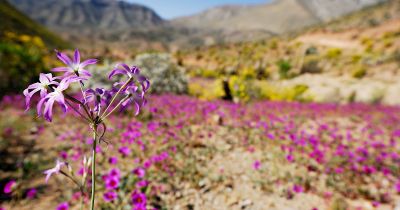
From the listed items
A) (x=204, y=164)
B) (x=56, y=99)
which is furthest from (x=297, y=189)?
(x=56, y=99)

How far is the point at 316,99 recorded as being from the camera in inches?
499

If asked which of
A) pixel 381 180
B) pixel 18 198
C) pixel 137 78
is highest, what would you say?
pixel 137 78

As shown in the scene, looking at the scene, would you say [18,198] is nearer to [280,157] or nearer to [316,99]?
[280,157]

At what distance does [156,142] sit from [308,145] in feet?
9.76

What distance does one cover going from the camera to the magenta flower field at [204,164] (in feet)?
11.3

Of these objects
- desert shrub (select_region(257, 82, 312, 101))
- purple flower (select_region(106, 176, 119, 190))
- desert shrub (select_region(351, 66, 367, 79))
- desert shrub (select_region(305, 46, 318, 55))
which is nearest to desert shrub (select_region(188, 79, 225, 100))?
desert shrub (select_region(257, 82, 312, 101))

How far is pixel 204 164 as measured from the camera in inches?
179

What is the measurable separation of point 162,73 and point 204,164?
739 centimetres

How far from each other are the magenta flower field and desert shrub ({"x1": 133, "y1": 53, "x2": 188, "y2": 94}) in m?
4.00

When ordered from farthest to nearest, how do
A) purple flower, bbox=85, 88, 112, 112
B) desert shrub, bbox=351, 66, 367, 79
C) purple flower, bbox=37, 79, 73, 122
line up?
desert shrub, bbox=351, 66, 367, 79 < purple flower, bbox=85, 88, 112, 112 < purple flower, bbox=37, 79, 73, 122

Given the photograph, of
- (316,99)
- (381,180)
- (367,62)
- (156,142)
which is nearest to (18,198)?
(156,142)

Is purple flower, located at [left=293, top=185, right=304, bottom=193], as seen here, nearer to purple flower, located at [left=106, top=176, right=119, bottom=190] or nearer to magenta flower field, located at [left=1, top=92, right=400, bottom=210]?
magenta flower field, located at [left=1, top=92, right=400, bottom=210]

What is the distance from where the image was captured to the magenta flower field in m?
3.46

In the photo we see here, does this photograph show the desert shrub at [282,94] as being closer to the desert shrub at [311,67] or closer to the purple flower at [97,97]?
the desert shrub at [311,67]
